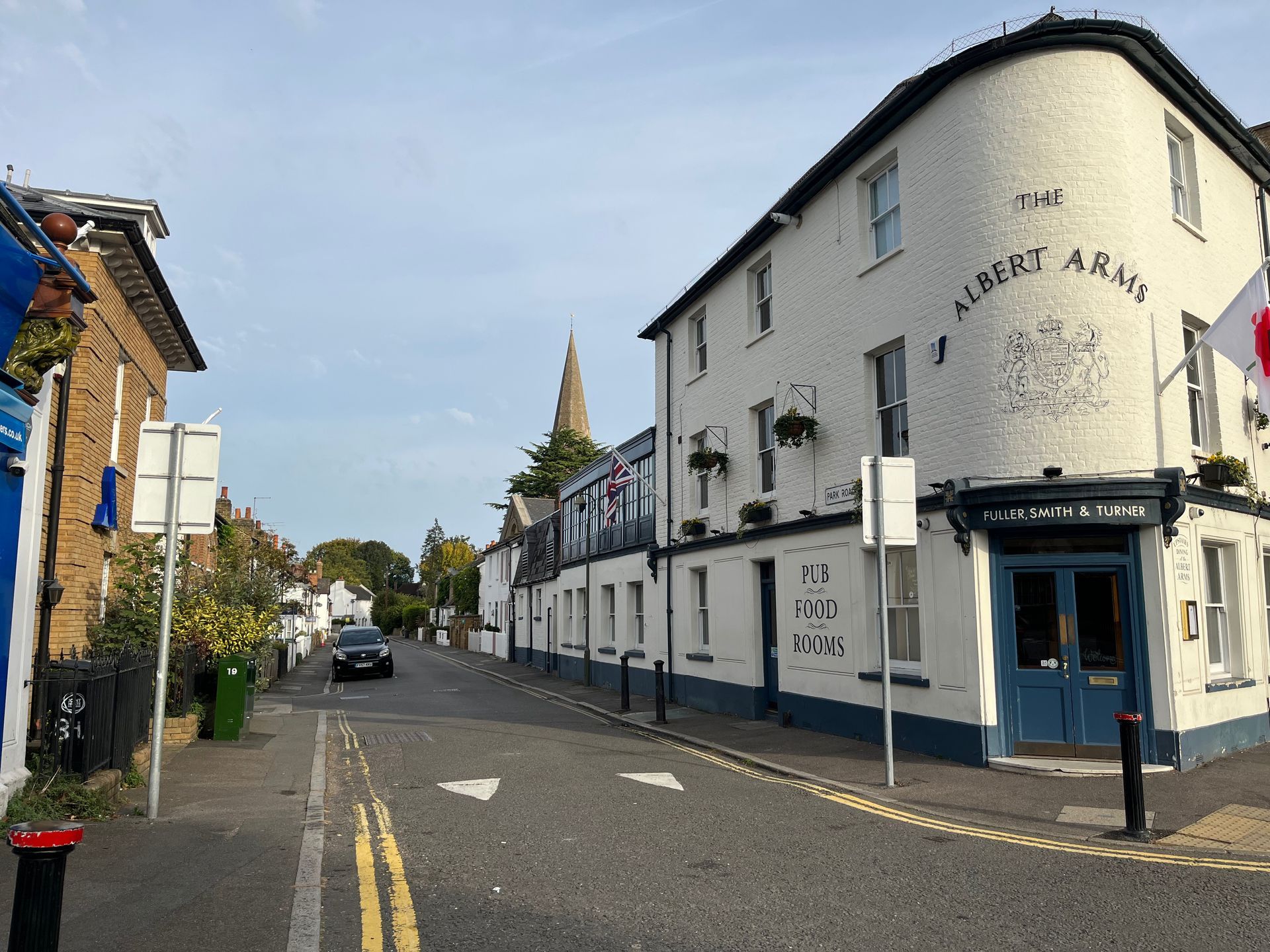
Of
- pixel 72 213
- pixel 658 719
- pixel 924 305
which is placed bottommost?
pixel 658 719

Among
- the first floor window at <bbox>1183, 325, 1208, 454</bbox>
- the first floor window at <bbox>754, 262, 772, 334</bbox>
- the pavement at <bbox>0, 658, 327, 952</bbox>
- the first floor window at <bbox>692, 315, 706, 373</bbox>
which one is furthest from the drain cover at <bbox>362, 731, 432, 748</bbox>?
the first floor window at <bbox>1183, 325, 1208, 454</bbox>

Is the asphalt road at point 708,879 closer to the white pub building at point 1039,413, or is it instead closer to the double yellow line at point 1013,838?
the double yellow line at point 1013,838

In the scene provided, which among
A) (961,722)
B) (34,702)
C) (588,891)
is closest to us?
(588,891)

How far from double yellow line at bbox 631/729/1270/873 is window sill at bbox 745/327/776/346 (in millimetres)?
8354

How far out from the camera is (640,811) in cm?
898

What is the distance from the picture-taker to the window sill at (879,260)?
13125mm

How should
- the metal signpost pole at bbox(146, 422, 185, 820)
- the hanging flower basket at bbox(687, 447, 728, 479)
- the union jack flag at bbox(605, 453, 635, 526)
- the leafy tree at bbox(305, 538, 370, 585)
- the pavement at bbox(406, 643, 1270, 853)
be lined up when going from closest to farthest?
the metal signpost pole at bbox(146, 422, 185, 820), the pavement at bbox(406, 643, 1270, 853), the hanging flower basket at bbox(687, 447, 728, 479), the union jack flag at bbox(605, 453, 635, 526), the leafy tree at bbox(305, 538, 370, 585)

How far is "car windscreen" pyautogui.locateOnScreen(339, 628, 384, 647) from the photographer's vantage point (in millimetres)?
31766

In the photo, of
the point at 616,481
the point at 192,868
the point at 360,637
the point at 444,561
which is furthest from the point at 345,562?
the point at 192,868

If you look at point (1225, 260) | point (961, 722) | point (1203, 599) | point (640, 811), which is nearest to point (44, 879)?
point (640, 811)

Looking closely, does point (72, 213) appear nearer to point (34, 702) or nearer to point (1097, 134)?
point (34, 702)

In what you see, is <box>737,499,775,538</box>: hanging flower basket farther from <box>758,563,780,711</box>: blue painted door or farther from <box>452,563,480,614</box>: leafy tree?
<box>452,563,480,614</box>: leafy tree

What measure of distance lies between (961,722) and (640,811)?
455 cm

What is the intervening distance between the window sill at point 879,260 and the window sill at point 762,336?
109 inches
